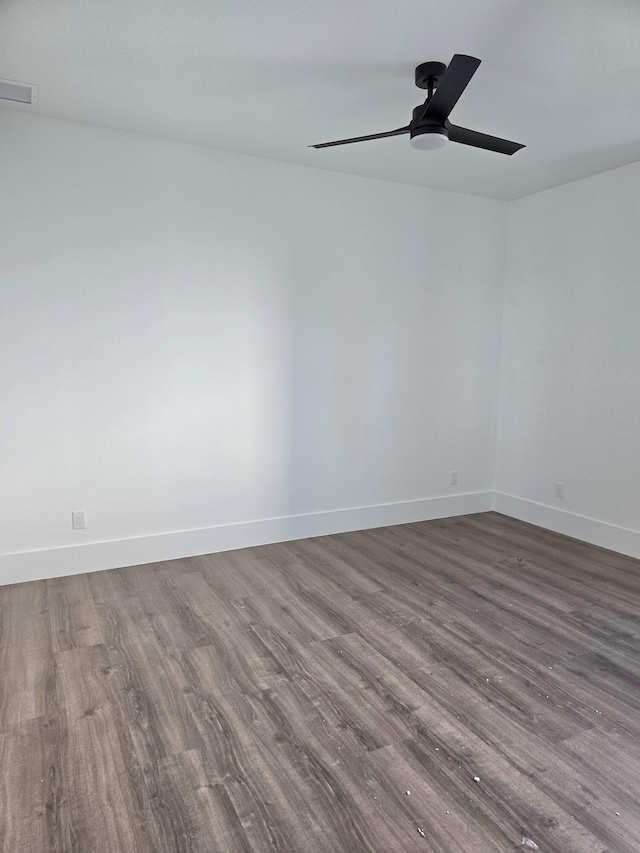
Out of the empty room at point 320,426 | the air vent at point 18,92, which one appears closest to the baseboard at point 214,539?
the empty room at point 320,426

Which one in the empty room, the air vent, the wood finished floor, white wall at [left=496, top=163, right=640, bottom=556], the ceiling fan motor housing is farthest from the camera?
white wall at [left=496, top=163, right=640, bottom=556]

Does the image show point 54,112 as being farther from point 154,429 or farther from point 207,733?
point 207,733

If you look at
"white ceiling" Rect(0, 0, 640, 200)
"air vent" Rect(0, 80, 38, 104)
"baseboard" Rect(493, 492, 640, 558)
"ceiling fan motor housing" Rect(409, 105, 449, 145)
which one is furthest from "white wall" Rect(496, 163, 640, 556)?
"air vent" Rect(0, 80, 38, 104)

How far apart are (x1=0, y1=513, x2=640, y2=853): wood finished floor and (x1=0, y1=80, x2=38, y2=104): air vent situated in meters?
2.52

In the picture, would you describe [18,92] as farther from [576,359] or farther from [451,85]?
[576,359]

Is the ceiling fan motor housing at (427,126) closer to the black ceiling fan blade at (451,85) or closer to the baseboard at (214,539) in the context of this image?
the black ceiling fan blade at (451,85)

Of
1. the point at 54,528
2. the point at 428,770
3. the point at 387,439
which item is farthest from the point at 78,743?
the point at 387,439

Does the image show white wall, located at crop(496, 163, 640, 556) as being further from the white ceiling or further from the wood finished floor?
the wood finished floor

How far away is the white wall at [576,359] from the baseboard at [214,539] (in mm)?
691

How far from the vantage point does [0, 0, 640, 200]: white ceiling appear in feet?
6.83

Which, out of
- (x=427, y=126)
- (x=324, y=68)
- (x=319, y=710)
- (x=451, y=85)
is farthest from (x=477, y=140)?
(x=319, y=710)

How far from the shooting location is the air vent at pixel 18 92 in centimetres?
269

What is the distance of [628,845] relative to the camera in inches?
60.2

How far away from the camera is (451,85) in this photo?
213 centimetres
